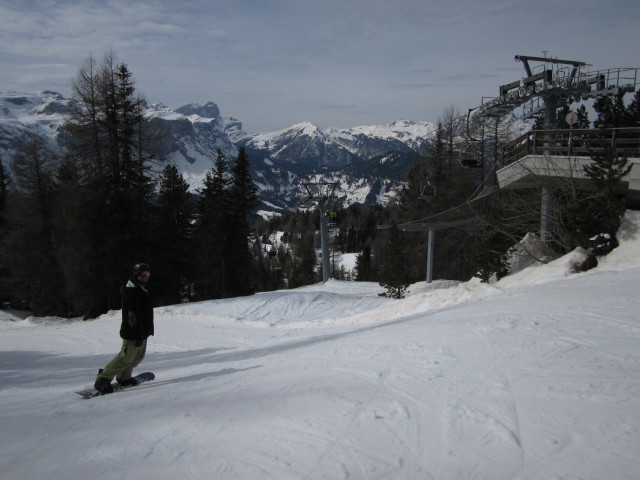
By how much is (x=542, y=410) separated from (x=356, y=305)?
48.1 feet

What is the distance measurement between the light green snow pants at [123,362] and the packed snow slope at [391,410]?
19.4 inches

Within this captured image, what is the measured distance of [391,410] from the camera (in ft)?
14.9

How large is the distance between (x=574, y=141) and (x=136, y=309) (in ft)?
52.8

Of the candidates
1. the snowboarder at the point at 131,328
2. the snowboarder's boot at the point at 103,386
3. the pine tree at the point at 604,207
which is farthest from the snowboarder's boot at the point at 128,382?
the pine tree at the point at 604,207

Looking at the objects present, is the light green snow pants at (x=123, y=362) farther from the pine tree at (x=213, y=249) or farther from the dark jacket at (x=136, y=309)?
the pine tree at (x=213, y=249)

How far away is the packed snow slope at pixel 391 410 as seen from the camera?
3.58 m

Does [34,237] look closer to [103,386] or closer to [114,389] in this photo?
[114,389]

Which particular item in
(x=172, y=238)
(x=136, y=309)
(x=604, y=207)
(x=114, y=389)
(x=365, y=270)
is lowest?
(x=365, y=270)

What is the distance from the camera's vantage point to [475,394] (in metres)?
4.79

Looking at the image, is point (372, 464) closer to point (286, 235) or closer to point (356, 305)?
point (356, 305)

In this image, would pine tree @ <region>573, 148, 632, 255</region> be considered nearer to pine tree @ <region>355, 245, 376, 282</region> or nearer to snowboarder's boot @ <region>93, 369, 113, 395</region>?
snowboarder's boot @ <region>93, 369, 113, 395</region>

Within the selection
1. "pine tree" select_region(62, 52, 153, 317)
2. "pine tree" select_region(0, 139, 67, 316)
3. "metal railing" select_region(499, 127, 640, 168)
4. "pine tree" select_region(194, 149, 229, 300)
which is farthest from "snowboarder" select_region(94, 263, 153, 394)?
"pine tree" select_region(0, 139, 67, 316)

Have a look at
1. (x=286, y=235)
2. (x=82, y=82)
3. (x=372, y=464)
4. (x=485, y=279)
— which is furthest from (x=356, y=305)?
(x=286, y=235)

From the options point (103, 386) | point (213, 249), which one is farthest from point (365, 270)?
point (103, 386)
